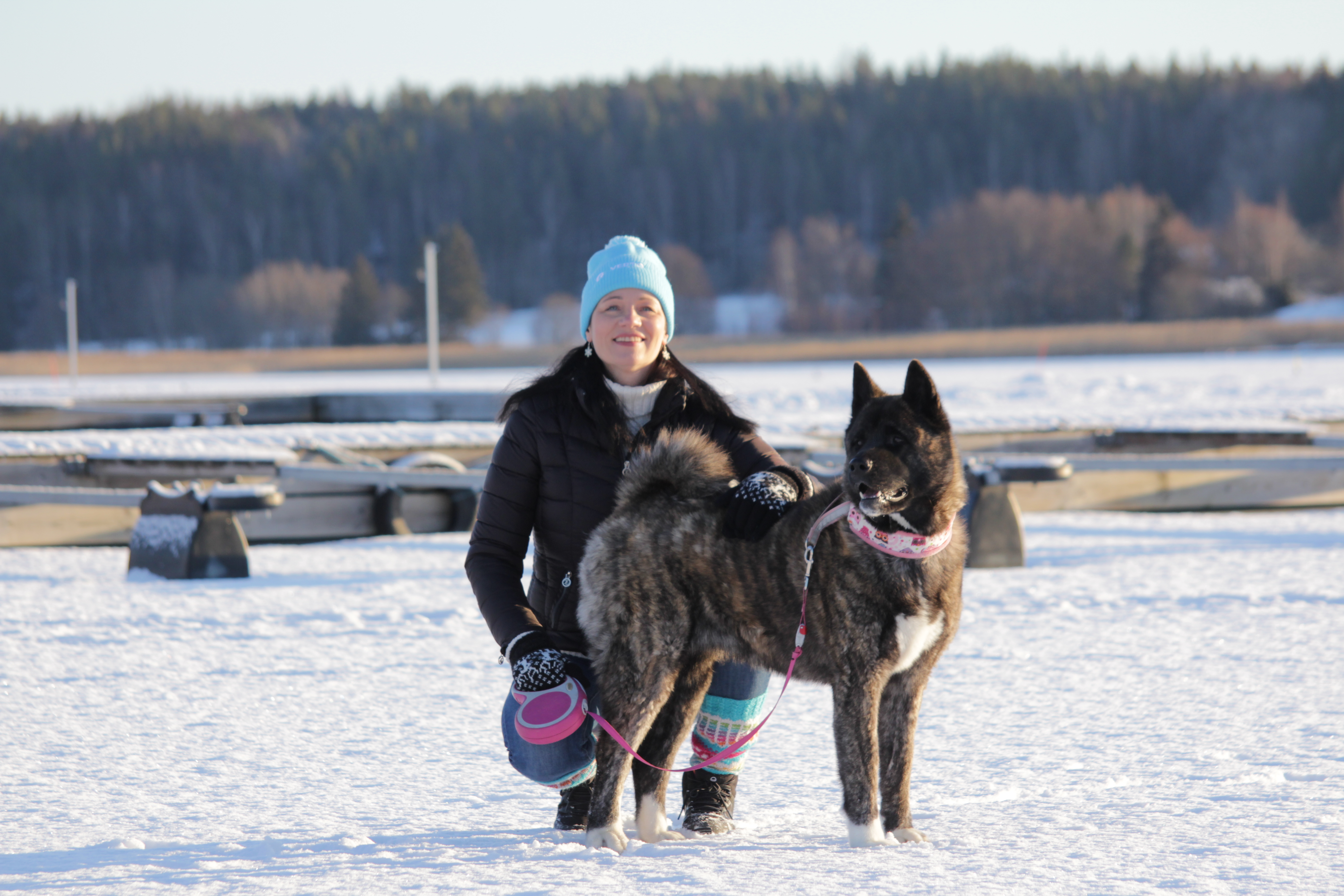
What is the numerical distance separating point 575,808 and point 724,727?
17.7 inches

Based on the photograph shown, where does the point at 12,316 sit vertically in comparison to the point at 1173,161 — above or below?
below

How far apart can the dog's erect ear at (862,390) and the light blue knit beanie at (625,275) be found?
1.71ft

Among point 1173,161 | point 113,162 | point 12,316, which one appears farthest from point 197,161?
point 1173,161

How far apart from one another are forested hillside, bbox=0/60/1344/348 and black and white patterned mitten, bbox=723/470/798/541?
292ft

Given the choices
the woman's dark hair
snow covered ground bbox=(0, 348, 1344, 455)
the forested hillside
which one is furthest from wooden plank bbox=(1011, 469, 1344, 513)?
the forested hillside

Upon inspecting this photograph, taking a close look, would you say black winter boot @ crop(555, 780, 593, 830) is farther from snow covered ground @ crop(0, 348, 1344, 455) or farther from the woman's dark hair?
snow covered ground @ crop(0, 348, 1344, 455)

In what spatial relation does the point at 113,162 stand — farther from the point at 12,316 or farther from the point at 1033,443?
the point at 1033,443

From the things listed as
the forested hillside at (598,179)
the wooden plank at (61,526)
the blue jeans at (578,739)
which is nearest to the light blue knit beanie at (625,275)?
the blue jeans at (578,739)

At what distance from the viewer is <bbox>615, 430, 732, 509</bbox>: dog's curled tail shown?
3340 millimetres

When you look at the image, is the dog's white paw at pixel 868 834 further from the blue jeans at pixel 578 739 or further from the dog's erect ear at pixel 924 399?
the dog's erect ear at pixel 924 399

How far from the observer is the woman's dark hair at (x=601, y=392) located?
351cm

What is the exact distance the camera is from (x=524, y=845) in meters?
3.32

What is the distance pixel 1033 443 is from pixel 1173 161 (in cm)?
12553

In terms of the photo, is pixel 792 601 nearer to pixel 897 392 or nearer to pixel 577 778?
pixel 577 778
